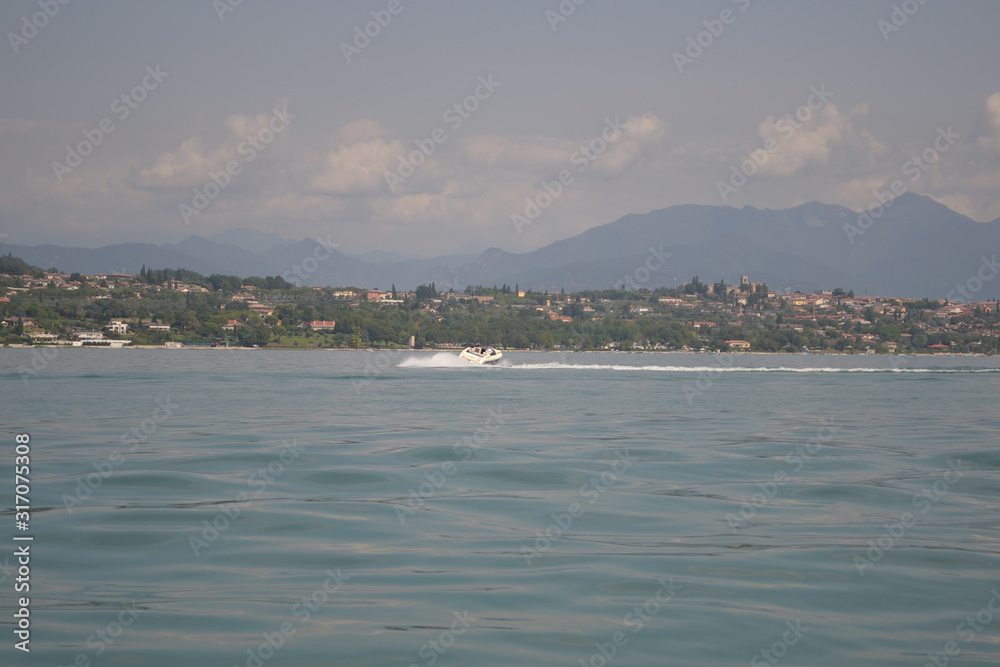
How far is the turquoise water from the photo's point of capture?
8547 mm

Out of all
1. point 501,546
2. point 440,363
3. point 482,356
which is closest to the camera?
point 501,546

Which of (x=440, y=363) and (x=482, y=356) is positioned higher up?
(x=482, y=356)

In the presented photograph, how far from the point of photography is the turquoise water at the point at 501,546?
8.55 metres

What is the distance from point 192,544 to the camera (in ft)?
38.5

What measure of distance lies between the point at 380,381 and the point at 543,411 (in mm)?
22363

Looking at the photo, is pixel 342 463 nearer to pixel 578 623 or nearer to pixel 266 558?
pixel 266 558

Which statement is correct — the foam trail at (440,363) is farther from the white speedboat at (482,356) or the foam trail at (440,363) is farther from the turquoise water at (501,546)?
the turquoise water at (501,546)

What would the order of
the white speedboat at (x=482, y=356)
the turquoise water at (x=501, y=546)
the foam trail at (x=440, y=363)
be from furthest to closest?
the white speedboat at (x=482, y=356) → the foam trail at (x=440, y=363) → the turquoise water at (x=501, y=546)

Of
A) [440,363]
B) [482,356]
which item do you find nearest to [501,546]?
[482,356]

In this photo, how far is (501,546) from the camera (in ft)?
39.3

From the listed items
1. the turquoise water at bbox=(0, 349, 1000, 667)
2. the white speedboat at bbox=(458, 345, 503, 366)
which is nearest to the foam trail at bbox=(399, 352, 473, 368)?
the white speedboat at bbox=(458, 345, 503, 366)

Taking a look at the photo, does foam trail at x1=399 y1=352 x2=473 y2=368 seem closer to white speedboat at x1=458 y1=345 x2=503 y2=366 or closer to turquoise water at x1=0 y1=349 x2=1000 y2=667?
white speedboat at x1=458 y1=345 x2=503 y2=366

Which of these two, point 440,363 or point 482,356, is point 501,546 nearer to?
point 482,356

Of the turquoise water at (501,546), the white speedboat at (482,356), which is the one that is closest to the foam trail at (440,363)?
the white speedboat at (482,356)
